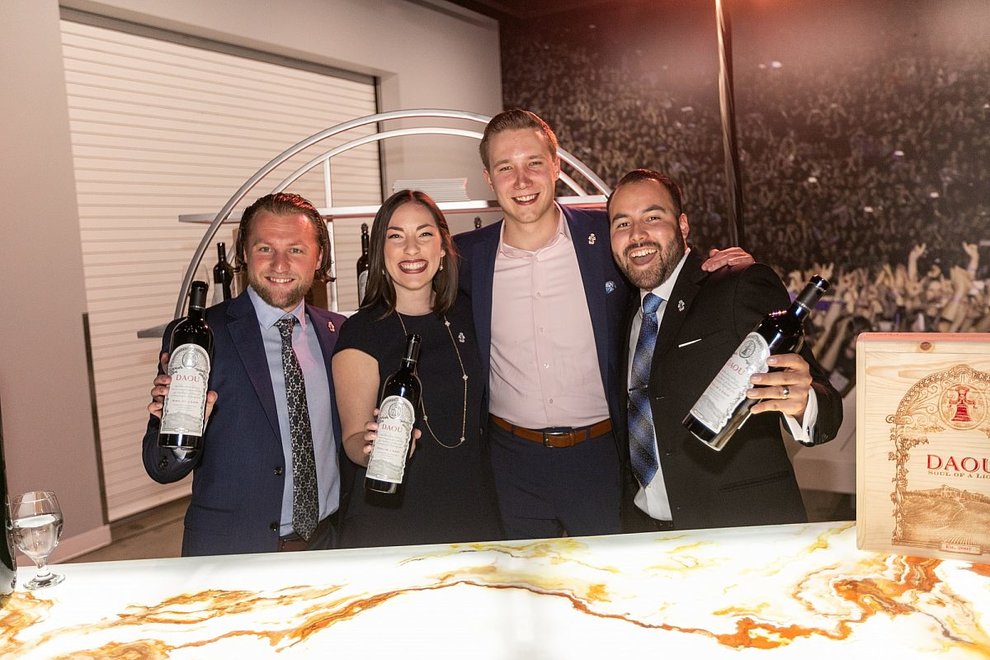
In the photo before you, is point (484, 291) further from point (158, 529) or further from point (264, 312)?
point (158, 529)

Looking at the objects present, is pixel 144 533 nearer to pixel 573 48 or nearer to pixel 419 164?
pixel 419 164

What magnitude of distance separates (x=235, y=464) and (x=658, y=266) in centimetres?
112

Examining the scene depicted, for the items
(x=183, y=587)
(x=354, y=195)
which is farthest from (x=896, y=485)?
(x=354, y=195)

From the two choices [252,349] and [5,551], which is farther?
[252,349]

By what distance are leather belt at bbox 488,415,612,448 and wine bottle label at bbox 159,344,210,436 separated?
0.94m

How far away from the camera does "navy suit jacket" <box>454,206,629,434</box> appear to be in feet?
7.04

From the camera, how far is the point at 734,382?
4.08ft

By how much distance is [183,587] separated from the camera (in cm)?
115

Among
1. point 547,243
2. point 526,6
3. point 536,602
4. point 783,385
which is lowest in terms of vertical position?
point 536,602

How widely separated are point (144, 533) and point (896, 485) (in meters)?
3.95

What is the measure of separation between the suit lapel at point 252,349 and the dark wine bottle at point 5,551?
716 millimetres

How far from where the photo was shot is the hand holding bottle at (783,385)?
4.21ft

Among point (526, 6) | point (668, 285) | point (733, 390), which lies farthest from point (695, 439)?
point (526, 6)

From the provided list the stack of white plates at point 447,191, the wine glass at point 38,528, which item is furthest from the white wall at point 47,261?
the wine glass at point 38,528
